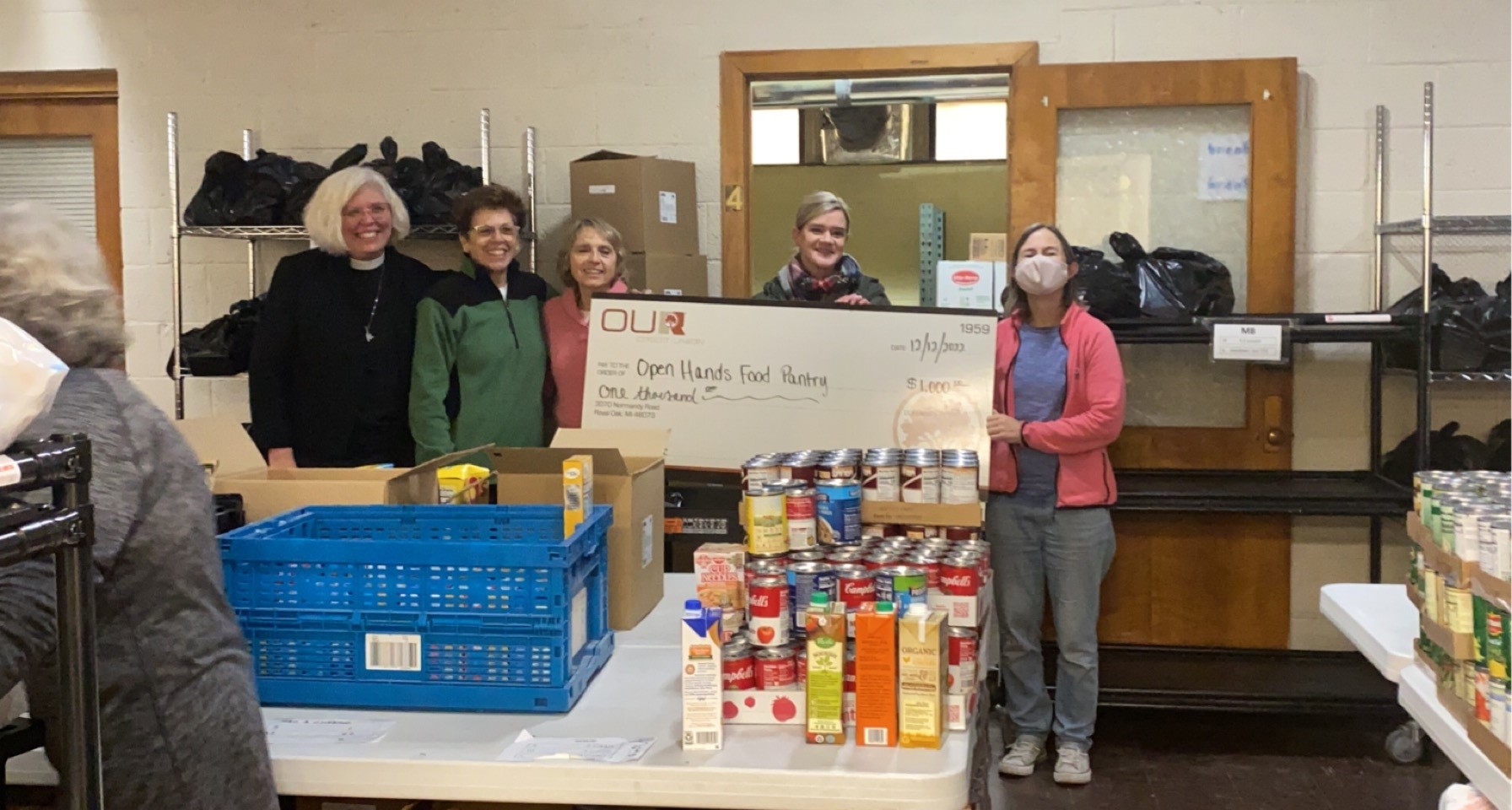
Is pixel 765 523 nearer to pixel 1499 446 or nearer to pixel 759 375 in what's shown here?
pixel 759 375

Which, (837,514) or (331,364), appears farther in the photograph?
(331,364)

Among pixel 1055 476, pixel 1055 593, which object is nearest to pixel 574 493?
pixel 1055 476

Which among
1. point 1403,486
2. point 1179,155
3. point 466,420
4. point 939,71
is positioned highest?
point 939,71

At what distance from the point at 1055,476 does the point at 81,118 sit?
148 inches

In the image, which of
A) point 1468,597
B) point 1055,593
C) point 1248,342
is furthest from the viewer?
point 1248,342

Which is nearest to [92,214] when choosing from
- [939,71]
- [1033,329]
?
[939,71]

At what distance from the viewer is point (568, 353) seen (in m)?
3.63

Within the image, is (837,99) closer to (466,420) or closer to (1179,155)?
(1179,155)

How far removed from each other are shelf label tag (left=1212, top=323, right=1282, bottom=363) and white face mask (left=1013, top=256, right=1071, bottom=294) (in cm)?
61

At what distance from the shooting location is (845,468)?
6.58 feet

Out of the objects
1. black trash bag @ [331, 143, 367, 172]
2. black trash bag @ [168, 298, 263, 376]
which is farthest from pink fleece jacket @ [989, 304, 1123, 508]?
black trash bag @ [168, 298, 263, 376]

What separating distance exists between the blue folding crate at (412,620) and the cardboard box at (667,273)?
2.12 metres

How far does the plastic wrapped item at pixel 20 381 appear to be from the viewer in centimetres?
102

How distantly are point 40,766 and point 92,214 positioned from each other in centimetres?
373
